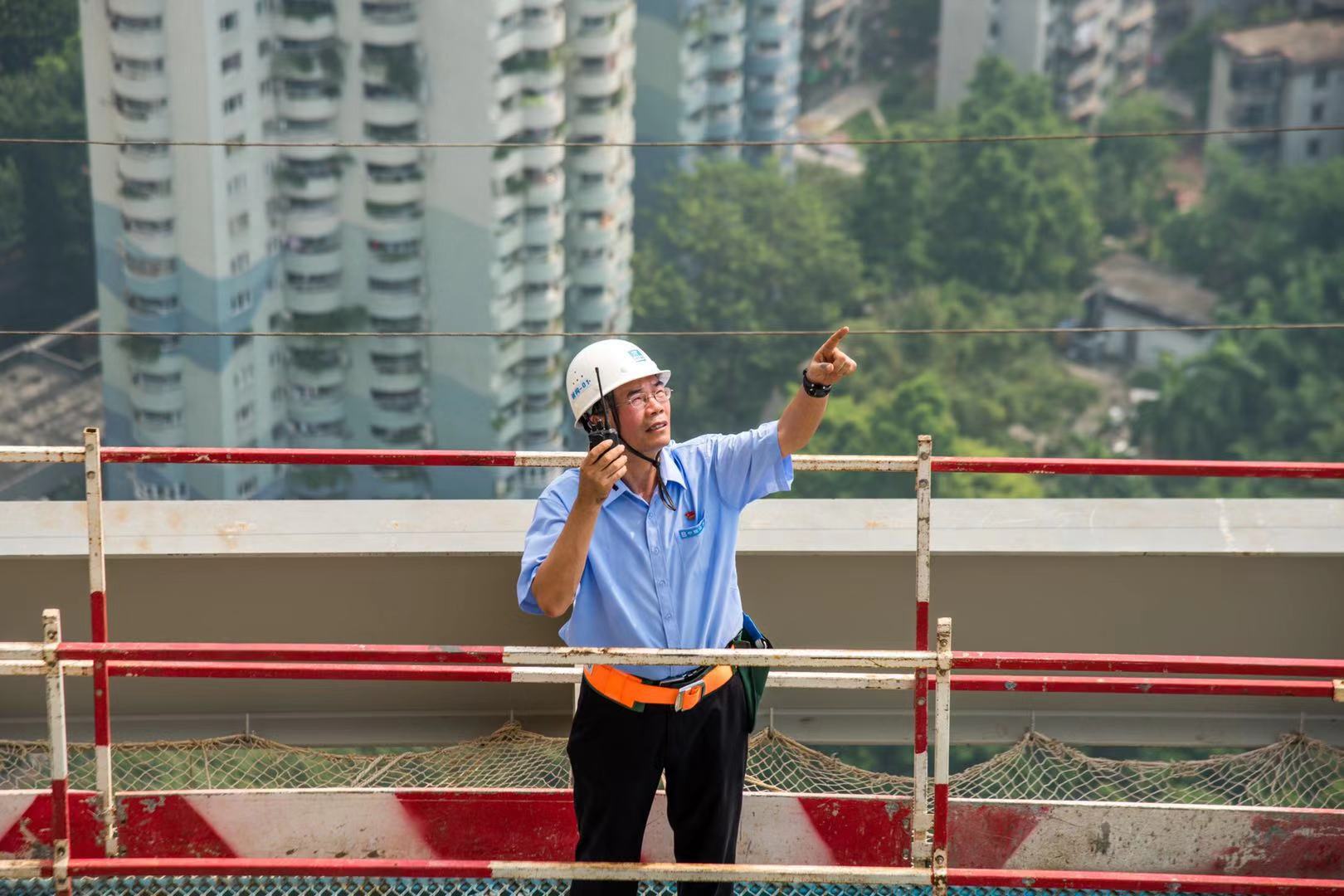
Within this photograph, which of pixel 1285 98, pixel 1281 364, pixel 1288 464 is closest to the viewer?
pixel 1288 464

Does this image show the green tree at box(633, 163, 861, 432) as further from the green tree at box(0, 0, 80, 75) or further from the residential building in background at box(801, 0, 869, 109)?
Answer: the green tree at box(0, 0, 80, 75)

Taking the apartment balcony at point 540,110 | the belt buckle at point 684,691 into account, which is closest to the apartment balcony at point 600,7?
the apartment balcony at point 540,110

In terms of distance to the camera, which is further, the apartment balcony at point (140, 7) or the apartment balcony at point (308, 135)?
the apartment balcony at point (308, 135)

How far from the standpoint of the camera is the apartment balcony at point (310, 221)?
253ft

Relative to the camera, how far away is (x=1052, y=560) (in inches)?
224

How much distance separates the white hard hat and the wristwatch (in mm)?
300

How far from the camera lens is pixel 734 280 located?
8462 cm

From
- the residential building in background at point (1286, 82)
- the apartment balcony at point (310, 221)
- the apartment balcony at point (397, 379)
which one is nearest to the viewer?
the apartment balcony at point (310, 221)

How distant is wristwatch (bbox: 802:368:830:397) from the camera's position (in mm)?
3908

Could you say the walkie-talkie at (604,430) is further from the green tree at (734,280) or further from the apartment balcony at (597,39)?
the apartment balcony at (597,39)

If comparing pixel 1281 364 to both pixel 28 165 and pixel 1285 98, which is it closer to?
pixel 1285 98

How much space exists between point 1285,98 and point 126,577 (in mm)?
95740

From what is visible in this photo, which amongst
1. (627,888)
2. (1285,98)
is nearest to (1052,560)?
(627,888)

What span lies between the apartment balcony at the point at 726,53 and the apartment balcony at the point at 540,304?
1822 cm
